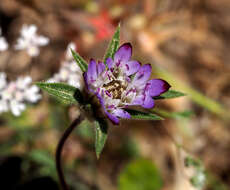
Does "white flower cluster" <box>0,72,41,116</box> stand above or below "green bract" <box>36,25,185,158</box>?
above

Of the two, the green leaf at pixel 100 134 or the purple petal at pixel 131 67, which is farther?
the purple petal at pixel 131 67

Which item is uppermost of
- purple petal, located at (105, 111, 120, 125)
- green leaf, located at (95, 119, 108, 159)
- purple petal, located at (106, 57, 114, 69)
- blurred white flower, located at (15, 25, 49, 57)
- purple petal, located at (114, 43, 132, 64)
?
blurred white flower, located at (15, 25, 49, 57)

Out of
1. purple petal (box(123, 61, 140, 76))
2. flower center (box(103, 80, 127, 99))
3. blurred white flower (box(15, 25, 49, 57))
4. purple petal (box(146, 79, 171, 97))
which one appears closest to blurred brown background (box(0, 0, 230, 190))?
blurred white flower (box(15, 25, 49, 57))

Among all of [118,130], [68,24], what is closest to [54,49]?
[68,24]

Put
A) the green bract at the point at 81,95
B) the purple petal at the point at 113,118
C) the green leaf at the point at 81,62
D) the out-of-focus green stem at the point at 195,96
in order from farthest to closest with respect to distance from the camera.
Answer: the out-of-focus green stem at the point at 195,96, the green leaf at the point at 81,62, the green bract at the point at 81,95, the purple petal at the point at 113,118

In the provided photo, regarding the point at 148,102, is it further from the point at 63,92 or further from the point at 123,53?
the point at 63,92

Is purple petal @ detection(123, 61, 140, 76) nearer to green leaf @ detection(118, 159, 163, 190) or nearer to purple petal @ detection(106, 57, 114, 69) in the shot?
purple petal @ detection(106, 57, 114, 69)

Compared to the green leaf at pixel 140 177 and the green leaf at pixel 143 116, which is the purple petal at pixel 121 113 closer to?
the green leaf at pixel 143 116

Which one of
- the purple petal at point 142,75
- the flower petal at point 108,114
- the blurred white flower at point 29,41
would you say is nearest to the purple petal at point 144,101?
the purple petal at point 142,75
